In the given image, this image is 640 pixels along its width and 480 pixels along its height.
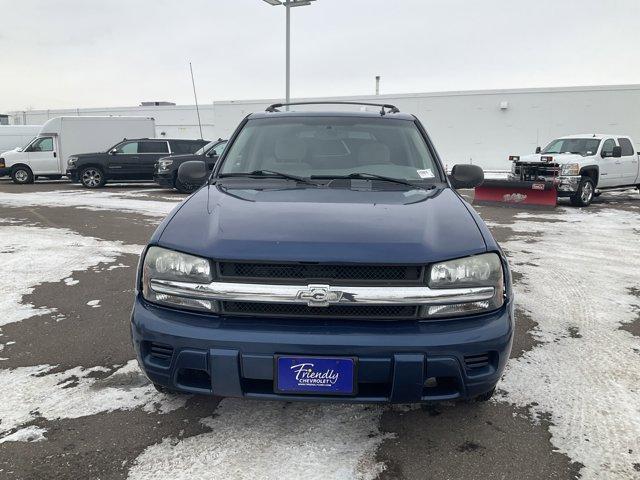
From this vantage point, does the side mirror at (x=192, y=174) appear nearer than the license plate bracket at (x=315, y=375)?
No

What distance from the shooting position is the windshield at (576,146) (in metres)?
13.1

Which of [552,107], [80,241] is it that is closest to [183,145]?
[80,241]

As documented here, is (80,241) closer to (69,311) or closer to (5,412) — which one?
(69,311)

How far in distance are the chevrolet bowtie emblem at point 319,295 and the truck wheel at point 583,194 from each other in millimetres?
11946

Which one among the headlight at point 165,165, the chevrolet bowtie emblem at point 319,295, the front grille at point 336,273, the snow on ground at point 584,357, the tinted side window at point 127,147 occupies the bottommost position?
the snow on ground at point 584,357

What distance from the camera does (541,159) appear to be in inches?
489

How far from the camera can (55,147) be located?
19.1 m

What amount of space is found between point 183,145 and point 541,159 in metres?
11.6

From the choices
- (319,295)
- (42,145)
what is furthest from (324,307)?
(42,145)

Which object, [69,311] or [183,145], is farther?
[183,145]

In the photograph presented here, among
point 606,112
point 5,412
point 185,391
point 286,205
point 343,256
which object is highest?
point 606,112

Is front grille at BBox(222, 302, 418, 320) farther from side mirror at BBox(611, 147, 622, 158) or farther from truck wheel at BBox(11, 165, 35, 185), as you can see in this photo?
truck wheel at BBox(11, 165, 35, 185)

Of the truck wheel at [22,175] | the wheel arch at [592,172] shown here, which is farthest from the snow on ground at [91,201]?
the wheel arch at [592,172]

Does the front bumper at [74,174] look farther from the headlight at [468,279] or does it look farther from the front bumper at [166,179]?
the headlight at [468,279]
